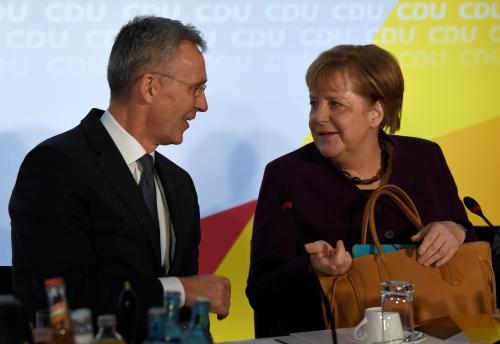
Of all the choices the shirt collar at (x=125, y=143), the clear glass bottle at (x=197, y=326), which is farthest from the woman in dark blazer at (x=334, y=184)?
the clear glass bottle at (x=197, y=326)

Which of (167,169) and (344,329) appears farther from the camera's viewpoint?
(167,169)

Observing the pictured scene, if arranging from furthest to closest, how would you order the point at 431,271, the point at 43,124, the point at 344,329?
1. the point at 43,124
2. the point at 431,271
3. the point at 344,329

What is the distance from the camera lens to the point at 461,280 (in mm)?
2721

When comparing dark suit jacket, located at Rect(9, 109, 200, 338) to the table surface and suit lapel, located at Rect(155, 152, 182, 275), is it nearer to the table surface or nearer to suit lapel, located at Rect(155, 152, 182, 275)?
suit lapel, located at Rect(155, 152, 182, 275)

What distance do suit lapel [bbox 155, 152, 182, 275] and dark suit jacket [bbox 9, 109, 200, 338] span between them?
0.09 m

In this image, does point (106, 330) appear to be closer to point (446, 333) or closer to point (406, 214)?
point (446, 333)

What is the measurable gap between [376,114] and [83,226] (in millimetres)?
1137

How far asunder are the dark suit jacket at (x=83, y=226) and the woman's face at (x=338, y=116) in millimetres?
736

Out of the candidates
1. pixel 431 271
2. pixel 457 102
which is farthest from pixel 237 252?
pixel 431 271

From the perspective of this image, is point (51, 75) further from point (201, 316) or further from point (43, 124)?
point (201, 316)

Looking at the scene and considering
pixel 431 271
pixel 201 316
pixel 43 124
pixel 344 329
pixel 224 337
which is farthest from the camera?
pixel 224 337

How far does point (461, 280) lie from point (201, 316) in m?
1.31

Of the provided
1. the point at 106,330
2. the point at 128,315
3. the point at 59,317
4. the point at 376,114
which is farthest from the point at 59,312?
the point at 376,114

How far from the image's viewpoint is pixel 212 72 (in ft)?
13.1
